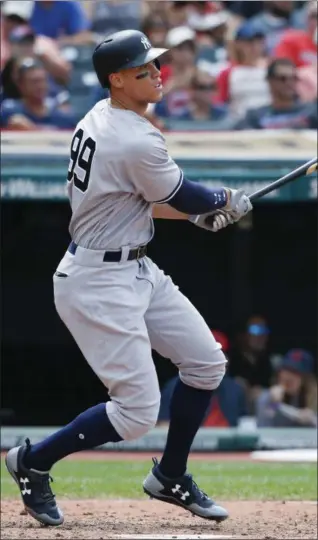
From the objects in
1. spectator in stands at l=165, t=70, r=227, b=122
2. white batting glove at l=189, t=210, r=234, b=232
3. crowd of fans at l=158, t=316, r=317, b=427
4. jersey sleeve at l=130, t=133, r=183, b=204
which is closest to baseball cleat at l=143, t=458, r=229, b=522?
white batting glove at l=189, t=210, r=234, b=232

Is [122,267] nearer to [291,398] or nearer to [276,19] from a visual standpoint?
[291,398]

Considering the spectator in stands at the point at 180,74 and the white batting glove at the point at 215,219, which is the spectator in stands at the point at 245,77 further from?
the white batting glove at the point at 215,219

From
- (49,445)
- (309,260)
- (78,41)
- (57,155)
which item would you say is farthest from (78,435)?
(78,41)

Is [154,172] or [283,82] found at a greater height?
[283,82]

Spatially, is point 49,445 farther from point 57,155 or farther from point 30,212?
point 30,212

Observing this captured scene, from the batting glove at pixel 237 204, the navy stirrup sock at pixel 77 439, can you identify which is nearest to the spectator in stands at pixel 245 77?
the batting glove at pixel 237 204

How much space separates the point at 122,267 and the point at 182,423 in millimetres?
690

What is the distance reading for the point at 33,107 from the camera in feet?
30.3

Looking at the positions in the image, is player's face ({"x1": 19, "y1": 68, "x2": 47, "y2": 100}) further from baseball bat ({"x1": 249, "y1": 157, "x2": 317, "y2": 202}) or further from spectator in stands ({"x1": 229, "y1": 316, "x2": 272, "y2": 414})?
baseball bat ({"x1": 249, "y1": 157, "x2": 317, "y2": 202})

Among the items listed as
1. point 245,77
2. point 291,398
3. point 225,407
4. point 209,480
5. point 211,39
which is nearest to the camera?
point 209,480

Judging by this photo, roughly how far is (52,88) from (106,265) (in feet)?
19.9

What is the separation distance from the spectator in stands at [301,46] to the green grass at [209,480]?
3.89 metres

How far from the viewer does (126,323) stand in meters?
4.11

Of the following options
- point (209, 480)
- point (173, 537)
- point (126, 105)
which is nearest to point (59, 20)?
point (209, 480)
